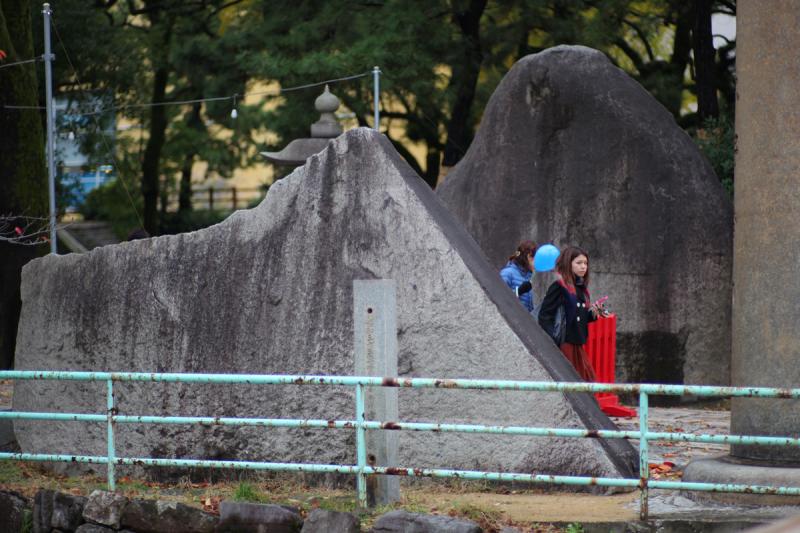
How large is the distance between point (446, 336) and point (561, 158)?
537 centimetres

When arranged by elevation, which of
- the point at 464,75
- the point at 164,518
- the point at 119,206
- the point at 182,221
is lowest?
the point at 164,518

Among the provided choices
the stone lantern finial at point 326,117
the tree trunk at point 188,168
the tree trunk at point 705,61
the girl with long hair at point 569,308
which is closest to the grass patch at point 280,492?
the girl with long hair at point 569,308

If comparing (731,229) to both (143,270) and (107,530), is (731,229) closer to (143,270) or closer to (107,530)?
(143,270)

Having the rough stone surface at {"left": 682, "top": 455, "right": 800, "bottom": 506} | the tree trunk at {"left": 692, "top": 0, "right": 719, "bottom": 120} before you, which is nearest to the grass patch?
the rough stone surface at {"left": 682, "top": 455, "right": 800, "bottom": 506}

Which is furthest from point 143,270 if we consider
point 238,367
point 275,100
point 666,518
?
point 275,100

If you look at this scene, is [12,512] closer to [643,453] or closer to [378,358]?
[378,358]

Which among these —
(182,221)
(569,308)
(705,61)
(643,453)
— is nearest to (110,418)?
(643,453)

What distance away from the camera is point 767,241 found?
24.1 ft

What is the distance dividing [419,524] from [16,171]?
1104 centimetres

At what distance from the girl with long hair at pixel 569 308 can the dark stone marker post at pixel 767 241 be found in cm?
247

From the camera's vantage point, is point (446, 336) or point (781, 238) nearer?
point (781, 238)

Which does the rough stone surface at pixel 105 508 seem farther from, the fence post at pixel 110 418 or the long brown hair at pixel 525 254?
the long brown hair at pixel 525 254

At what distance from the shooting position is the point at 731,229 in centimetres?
1271

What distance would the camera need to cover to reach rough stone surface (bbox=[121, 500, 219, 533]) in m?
7.20
